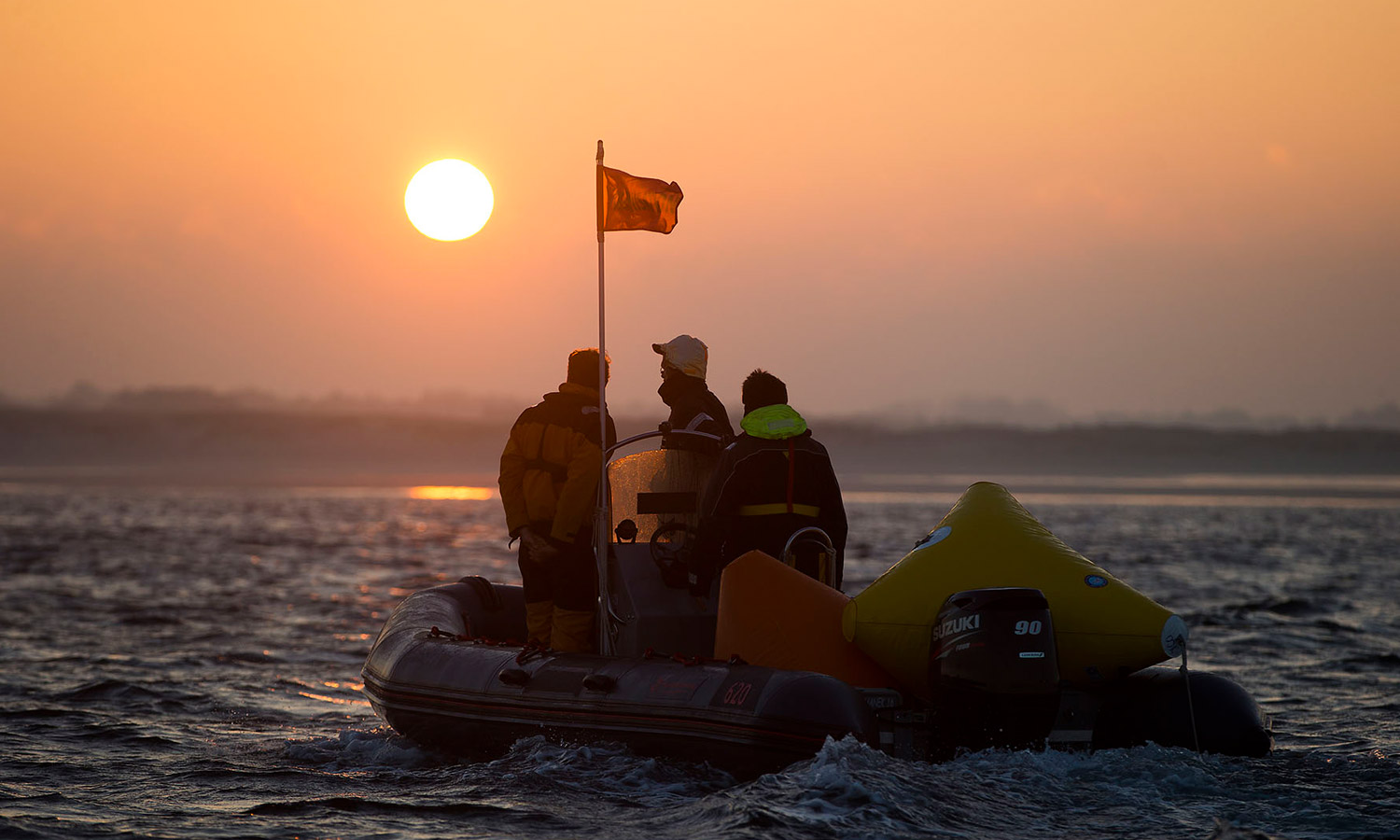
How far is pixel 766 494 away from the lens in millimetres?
6980

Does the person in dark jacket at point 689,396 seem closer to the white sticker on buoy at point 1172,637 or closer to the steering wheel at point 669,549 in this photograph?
the steering wheel at point 669,549

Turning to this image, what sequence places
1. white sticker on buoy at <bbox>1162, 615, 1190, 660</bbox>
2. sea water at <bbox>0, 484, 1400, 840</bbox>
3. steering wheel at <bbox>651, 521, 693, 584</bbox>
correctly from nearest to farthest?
sea water at <bbox>0, 484, 1400, 840</bbox>, white sticker on buoy at <bbox>1162, 615, 1190, 660</bbox>, steering wheel at <bbox>651, 521, 693, 584</bbox>

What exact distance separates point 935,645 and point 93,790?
14.5ft

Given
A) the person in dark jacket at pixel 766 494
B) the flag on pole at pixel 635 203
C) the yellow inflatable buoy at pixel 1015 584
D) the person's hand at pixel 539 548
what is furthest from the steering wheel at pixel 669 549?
the flag on pole at pixel 635 203

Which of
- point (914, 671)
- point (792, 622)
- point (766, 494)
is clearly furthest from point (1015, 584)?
point (766, 494)

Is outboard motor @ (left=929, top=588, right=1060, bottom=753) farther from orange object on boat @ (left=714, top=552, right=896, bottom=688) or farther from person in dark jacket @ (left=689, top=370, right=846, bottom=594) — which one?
person in dark jacket @ (left=689, top=370, right=846, bottom=594)

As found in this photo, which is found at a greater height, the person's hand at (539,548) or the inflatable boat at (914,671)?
the person's hand at (539,548)

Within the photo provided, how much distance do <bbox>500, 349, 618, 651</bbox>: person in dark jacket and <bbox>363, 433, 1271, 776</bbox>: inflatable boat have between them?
60cm

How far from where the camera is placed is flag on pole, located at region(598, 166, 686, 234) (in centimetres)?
837

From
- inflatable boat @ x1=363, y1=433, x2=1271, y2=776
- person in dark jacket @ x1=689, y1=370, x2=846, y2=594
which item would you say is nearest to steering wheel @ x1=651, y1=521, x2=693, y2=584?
inflatable boat @ x1=363, y1=433, x2=1271, y2=776

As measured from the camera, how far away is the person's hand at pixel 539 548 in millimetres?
8070

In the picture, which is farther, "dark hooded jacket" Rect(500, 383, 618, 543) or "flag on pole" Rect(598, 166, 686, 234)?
"flag on pole" Rect(598, 166, 686, 234)

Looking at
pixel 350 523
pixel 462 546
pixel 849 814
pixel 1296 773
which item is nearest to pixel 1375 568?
pixel 462 546

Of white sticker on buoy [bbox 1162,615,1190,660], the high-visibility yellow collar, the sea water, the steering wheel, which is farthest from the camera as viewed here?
the steering wheel
